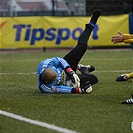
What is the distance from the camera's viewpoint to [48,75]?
742 centimetres

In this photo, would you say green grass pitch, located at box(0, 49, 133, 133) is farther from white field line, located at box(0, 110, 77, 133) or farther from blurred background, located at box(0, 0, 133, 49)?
blurred background, located at box(0, 0, 133, 49)

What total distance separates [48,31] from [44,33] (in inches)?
7.6

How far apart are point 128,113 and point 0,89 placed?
10.7ft

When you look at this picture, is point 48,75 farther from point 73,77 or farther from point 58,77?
point 73,77

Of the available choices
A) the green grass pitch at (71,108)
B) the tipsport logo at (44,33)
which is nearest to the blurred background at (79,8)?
the tipsport logo at (44,33)

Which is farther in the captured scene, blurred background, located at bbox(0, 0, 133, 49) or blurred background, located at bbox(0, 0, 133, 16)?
blurred background, located at bbox(0, 0, 133, 16)

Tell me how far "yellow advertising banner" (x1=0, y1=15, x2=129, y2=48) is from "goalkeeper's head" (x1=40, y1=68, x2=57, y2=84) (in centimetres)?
1308

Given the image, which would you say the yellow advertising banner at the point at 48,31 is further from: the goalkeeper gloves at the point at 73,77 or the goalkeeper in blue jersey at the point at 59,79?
the goalkeeper gloves at the point at 73,77

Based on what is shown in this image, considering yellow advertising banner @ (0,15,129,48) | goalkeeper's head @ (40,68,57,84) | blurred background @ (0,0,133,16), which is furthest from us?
blurred background @ (0,0,133,16)

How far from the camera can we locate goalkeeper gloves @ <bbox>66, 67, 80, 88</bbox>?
294 inches

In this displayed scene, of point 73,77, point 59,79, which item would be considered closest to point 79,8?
point 59,79

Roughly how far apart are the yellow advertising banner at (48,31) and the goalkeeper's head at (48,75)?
515 inches

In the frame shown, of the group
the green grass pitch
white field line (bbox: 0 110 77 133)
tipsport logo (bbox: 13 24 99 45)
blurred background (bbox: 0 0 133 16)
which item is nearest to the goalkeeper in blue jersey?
the green grass pitch

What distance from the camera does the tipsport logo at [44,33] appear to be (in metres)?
20.5
